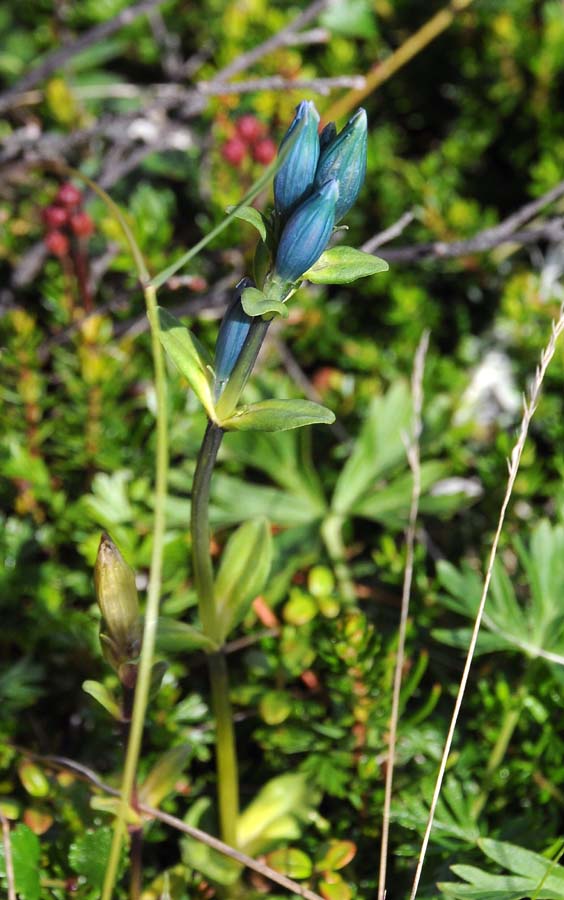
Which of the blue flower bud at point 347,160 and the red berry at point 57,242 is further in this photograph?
the red berry at point 57,242

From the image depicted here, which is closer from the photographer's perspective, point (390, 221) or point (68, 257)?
point (68, 257)

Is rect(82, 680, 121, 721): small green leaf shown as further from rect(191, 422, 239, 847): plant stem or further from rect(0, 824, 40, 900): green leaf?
rect(0, 824, 40, 900): green leaf

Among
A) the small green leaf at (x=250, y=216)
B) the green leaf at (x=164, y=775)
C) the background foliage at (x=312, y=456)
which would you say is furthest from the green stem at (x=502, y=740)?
the small green leaf at (x=250, y=216)

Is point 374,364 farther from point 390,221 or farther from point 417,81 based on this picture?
point 417,81

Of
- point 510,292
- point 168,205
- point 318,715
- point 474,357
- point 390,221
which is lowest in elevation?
point 318,715

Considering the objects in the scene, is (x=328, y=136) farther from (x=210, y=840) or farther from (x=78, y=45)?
(x=78, y=45)

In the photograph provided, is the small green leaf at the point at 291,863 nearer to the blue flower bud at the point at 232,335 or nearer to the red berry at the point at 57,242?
the blue flower bud at the point at 232,335

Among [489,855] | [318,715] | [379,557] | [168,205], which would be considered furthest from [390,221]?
[489,855]
